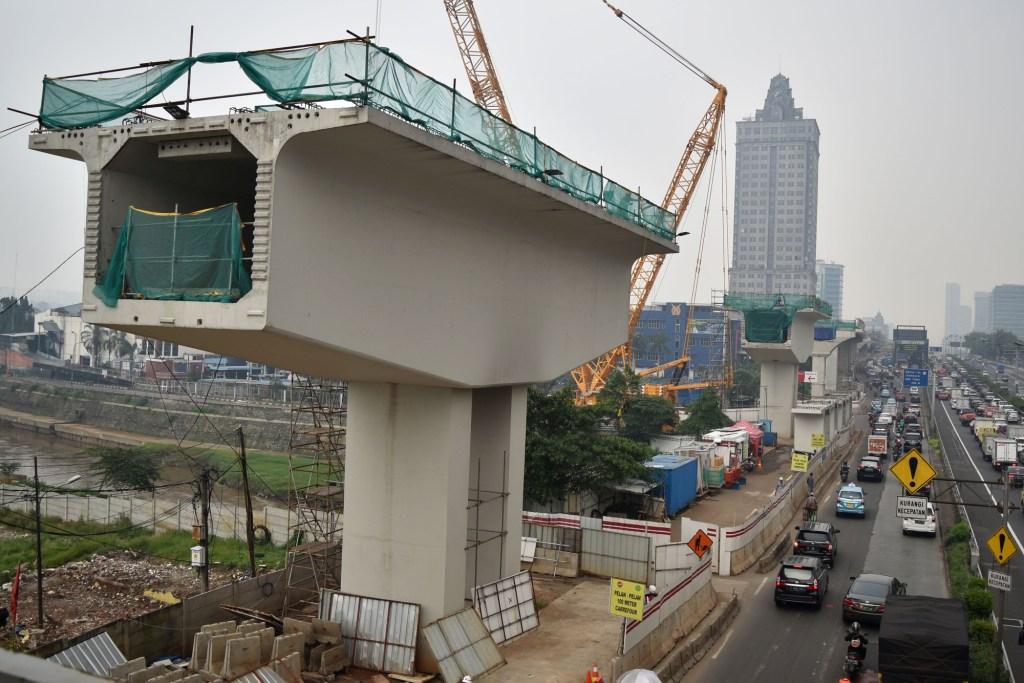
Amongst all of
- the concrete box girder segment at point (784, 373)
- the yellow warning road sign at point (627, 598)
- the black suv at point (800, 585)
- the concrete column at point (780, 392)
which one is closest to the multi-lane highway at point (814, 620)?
the black suv at point (800, 585)

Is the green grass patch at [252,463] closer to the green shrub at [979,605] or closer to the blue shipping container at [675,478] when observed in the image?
the blue shipping container at [675,478]

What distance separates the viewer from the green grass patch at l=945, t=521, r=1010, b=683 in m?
13.3

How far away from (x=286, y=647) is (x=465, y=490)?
3.47 meters

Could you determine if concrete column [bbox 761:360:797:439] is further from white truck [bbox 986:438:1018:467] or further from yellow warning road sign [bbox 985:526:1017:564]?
yellow warning road sign [bbox 985:526:1017:564]

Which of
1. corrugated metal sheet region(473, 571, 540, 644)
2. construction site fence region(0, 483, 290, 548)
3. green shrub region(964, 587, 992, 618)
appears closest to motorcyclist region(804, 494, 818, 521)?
green shrub region(964, 587, 992, 618)

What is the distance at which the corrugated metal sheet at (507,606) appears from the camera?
47.8 ft

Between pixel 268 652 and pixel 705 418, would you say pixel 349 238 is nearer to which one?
pixel 268 652

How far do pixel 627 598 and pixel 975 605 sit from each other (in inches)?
321

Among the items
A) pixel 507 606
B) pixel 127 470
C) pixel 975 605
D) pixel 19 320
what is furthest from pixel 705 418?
pixel 19 320

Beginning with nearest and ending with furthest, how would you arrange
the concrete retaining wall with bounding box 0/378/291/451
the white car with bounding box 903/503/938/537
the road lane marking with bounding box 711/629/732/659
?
the road lane marking with bounding box 711/629/732/659 → the white car with bounding box 903/503/938/537 → the concrete retaining wall with bounding box 0/378/291/451

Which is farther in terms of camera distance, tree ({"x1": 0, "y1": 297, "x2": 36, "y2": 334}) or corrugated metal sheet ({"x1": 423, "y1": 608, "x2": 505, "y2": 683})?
tree ({"x1": 0, "y1": 297, "x2": 36, "y2": 334})

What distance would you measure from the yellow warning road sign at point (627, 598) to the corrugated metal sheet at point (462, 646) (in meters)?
2.10

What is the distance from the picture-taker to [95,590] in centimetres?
2539

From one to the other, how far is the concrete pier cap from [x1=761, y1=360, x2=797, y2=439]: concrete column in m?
40.5
